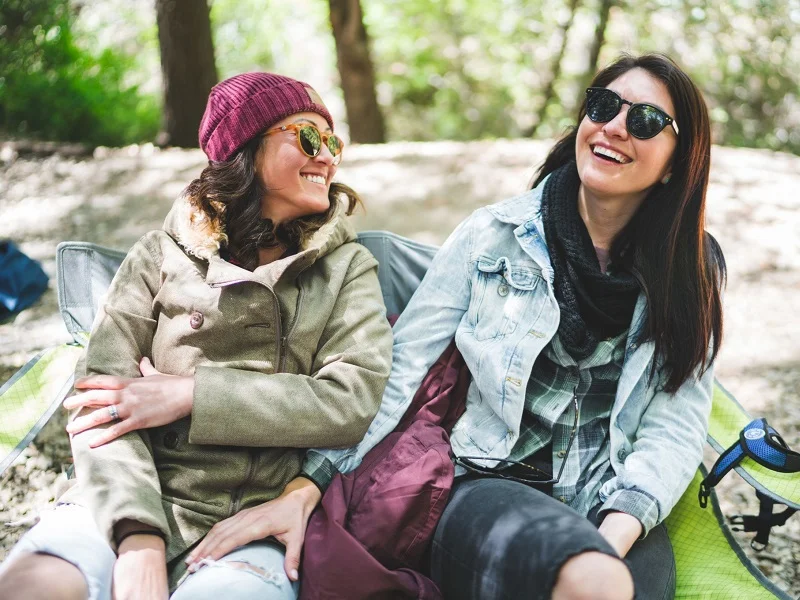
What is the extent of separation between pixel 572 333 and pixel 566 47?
34.6 feet

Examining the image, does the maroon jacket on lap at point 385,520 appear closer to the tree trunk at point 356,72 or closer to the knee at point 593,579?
the knee at point 593,579

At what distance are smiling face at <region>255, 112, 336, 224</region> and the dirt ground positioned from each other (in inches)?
70.9

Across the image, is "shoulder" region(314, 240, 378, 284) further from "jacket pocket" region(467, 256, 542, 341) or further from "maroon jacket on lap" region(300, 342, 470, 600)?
"maroon jacket on lap" region(300, 342, 470, 600)

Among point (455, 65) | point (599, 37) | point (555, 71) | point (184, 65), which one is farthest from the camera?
point (455, 65)

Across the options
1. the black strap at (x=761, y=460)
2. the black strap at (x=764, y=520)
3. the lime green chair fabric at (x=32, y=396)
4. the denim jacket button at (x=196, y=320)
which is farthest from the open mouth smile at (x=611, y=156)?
the lime green chair fabric at (x=32, y=396)

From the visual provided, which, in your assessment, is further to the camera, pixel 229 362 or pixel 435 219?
pixel 435 219

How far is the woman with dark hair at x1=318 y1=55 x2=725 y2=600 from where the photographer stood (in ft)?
8.22

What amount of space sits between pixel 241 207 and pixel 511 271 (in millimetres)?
1011

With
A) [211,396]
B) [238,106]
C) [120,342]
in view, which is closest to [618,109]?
[238,106]

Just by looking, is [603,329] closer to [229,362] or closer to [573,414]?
[573,414]

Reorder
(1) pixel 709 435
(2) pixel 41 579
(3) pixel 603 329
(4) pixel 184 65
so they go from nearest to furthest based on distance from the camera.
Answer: (2) pixel 41 579 → (3) pixel 603 329 → (1) pixel 709 435 → (4) pixel 184 65

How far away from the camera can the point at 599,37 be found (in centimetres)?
1117

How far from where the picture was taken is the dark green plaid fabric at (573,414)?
2555mm

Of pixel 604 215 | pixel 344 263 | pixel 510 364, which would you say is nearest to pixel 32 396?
pixel 344 263
